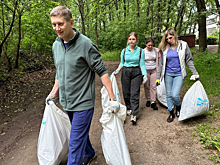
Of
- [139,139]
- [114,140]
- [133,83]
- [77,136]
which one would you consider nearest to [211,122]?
[139,139]

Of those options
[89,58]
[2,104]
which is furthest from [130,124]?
[2,104]

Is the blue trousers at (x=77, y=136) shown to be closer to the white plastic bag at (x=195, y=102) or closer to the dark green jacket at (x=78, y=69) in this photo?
Answer: the dark green jacket at (x=78, y=69)

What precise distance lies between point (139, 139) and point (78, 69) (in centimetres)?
189

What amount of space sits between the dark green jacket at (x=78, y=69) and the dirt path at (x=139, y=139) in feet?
3.75

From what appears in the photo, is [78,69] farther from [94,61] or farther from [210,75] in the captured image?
[210,75]

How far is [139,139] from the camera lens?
10.1ft

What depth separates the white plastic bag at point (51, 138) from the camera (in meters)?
2.22

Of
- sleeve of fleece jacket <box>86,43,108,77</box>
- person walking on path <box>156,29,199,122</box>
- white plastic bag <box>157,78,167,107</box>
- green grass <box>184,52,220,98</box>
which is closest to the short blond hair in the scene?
sleeve of fleece jacket <box>86,43,108,77</box>

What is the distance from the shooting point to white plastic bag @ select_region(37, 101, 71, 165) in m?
2.22

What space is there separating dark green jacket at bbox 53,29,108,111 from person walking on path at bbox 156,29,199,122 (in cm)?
199

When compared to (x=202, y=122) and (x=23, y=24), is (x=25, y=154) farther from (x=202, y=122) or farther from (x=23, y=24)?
(x=23, y=24)

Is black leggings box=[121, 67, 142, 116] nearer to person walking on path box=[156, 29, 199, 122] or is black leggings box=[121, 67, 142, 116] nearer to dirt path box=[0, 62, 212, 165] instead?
dirt path box=[0, 62, 212, 165]

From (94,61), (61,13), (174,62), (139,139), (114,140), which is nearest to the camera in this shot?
(61,13)

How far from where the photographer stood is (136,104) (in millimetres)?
3607
